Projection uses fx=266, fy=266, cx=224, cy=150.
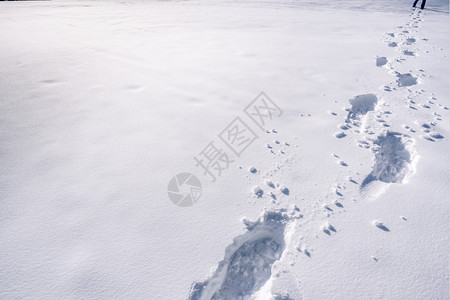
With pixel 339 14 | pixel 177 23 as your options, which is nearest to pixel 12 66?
pixel 177 23

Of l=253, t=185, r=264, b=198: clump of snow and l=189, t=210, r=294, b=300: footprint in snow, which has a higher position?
l=253, t=185, r=264, b=198: clump of snow

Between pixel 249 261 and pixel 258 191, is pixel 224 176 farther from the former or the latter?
pixel 249 261

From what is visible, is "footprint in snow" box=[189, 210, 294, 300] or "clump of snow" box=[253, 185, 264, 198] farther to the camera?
"clump of snow" box=[253, 185, 264, 198]

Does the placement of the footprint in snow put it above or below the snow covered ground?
below

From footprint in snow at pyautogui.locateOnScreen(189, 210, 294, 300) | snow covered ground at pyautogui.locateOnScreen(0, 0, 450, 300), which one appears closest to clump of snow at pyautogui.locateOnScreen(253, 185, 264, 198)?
snow covered ground at pyautogui.locateOnScreen(0, 0, 450, 300)

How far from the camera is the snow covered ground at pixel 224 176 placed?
1.31 meters

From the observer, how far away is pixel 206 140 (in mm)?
2236

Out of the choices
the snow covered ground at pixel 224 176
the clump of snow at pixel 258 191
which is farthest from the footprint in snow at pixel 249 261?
the clump of snow at pixel 258 191

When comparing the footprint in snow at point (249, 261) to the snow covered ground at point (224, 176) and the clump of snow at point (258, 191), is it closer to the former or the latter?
the snow covered ground at point (224, 176)

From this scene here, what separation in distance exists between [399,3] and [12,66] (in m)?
11.5

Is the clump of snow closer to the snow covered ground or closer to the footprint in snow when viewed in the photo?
the snow covered ground

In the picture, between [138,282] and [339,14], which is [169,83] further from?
[339,14]

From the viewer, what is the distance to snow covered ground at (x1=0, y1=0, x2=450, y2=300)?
1308 millimetres

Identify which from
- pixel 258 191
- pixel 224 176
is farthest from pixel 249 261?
pixel 224 176
